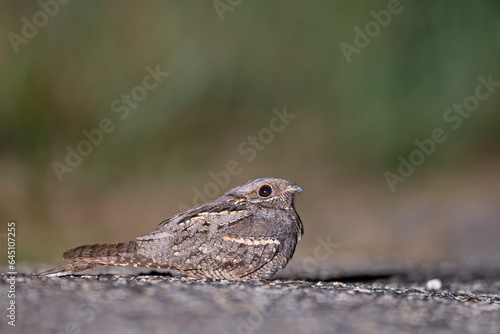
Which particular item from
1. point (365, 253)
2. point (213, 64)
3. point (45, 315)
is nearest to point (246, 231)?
point (45, 315)

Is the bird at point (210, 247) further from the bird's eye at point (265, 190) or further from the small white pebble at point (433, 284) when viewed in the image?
the small white pebble at point (433, 284)

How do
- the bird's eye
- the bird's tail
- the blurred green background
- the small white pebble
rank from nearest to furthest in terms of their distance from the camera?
the bird's tail < the bird's eye < the small white pebble < the blurred green background

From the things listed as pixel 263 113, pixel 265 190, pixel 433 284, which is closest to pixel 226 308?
pixel 265 190

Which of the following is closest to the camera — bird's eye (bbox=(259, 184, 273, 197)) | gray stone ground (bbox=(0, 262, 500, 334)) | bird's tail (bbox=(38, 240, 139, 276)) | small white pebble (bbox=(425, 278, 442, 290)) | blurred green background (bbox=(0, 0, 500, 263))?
gray stone ground (bbox=(0, 262, 500, 334))

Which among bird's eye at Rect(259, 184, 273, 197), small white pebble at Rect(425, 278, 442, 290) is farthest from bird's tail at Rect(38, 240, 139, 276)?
small white pebble at Rect(425, 278, 442, 290)

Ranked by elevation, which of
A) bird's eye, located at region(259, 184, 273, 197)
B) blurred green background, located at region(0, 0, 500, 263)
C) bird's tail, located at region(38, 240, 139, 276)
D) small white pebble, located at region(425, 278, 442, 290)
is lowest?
small white pebble, located at region(425, 278, 442, 290)

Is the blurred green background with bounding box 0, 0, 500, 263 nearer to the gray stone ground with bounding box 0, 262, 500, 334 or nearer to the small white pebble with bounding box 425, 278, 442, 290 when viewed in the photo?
the small white pebble with bounding box 425, 278, 442, 290

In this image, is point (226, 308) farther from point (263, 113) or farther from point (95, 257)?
point (263, 113)

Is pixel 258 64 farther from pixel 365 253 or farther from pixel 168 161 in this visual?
pixel 365 253
